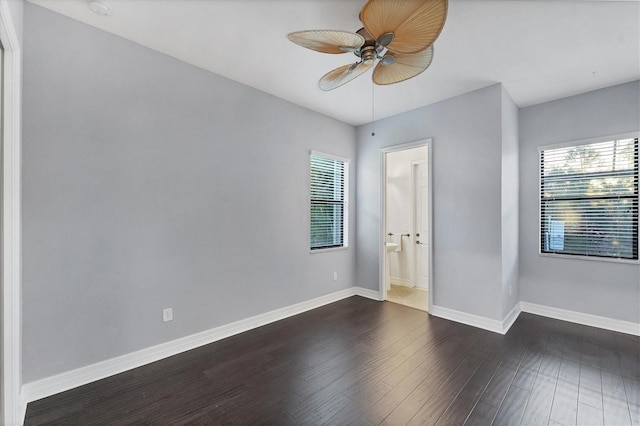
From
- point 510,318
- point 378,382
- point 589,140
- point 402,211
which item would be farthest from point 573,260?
point 378,382

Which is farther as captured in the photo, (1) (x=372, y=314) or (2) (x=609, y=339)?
(1) (x=372, y=314)

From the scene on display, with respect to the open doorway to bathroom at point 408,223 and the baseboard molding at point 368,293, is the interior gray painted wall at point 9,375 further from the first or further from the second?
the open doorway to bathroom at point 408,223

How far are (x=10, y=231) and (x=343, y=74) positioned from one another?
2.45 meters

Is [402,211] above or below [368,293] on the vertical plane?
above

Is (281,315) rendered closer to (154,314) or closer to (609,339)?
(154,314)

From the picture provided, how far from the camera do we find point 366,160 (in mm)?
4641

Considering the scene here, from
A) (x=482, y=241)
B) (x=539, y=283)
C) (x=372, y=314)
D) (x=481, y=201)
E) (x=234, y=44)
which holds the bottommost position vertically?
(x=372, y=314)

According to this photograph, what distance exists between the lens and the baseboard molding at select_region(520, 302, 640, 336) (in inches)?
124

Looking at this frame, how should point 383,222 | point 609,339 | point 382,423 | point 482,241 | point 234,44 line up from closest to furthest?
point 382,423, point 234,44, point 609,339, point 482,241, point 383,222

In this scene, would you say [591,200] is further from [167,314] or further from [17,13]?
[17,13]

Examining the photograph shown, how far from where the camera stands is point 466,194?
3506 millimetres

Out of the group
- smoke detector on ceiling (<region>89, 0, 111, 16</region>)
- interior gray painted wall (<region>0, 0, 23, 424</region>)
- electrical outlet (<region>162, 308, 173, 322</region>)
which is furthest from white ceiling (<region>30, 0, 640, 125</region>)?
electrical outlet (<region>162, 308, 173, 322</region>)

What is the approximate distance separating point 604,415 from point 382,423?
152 centimetres

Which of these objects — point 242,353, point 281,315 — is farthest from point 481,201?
point 242,353
